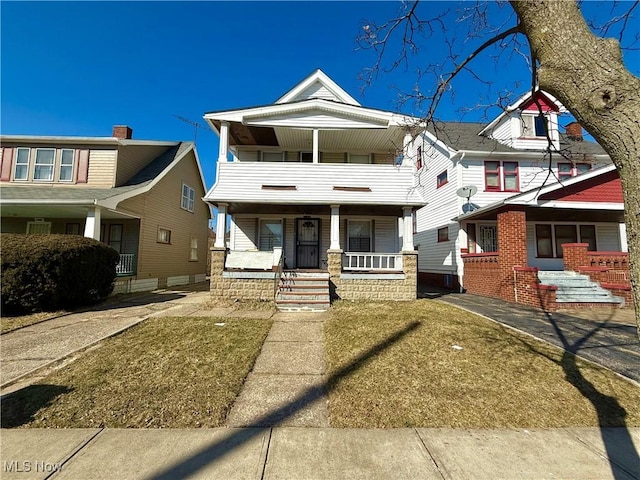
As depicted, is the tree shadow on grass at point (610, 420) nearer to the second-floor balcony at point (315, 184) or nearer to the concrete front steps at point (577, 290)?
the concrete front steps at point (577, 290)

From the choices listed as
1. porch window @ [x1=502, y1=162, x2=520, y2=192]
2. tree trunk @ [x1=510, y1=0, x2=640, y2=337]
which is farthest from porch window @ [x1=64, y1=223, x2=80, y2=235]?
porch window @ [x1=502, y1=162, x2=520, y2=192]

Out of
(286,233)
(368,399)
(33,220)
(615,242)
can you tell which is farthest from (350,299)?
(33,220)

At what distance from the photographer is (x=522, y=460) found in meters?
2.69

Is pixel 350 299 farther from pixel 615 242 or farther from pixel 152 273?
pixel 615 242

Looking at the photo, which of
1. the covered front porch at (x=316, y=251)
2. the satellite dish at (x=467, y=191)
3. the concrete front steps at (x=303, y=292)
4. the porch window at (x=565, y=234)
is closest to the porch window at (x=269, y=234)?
the covered front porch at (x=316, y=251)

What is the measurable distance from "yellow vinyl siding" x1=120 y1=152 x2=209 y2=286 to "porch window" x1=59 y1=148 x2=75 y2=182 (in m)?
3.04

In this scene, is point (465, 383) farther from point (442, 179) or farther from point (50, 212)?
point (50, 212)

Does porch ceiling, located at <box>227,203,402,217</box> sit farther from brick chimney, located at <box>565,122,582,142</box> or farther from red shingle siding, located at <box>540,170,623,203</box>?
red shingle siding, located at <box>540,170,623,203</box>

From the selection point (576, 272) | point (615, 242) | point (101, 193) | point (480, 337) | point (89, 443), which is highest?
point (101, 193)

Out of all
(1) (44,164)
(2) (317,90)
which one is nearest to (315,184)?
(2) (317,90)

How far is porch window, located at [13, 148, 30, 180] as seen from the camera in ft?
41.3

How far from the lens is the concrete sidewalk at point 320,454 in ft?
8.21

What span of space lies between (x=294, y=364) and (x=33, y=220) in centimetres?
1585

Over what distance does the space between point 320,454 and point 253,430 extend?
799 millimetres
